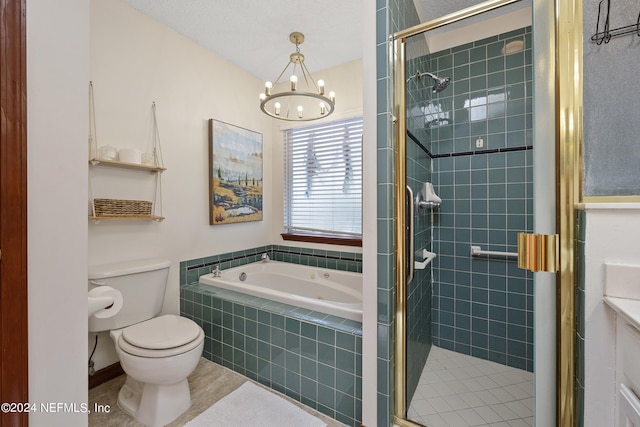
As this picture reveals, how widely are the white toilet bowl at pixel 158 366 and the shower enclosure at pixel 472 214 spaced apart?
49.4 inches

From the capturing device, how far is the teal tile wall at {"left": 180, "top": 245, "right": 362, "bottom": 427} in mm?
1496

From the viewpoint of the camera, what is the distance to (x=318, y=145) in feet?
9.51

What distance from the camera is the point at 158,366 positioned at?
4.65ft

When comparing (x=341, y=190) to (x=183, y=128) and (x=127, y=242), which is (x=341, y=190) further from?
(x=127, y=242)

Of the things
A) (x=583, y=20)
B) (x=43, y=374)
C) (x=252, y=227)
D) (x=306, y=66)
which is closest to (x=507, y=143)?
(x=583, y=20)

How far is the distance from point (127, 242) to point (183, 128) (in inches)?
39.4

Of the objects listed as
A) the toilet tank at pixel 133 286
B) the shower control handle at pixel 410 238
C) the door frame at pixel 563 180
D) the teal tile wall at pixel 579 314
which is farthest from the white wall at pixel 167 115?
the teal tile wall at pixel 579 314

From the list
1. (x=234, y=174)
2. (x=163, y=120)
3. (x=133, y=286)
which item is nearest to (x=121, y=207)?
(x=133, y=286)

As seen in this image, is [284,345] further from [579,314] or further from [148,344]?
[579,314]

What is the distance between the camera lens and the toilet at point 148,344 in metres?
1.44

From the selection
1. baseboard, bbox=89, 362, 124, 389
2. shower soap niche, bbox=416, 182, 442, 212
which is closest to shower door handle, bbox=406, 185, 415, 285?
→ shower soap niche, bbox=416, 182, 442, 212

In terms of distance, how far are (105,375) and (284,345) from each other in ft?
4.11

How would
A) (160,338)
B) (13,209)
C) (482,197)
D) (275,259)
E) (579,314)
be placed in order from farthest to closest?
(275,259), (482,197), (160,338), (579,314), (13,209)

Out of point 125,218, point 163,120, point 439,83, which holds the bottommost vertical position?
point 125,218
